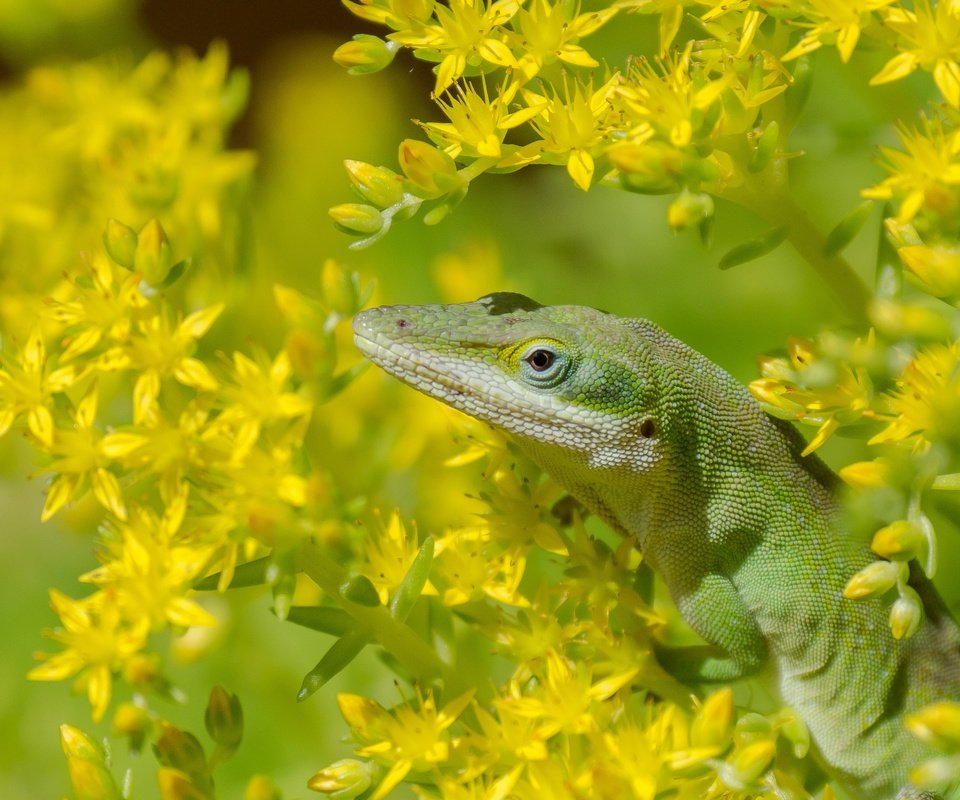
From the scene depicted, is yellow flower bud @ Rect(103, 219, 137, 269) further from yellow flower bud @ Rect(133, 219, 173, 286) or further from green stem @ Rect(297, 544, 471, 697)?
green stem @ Rect(297, 544, 471, 697)

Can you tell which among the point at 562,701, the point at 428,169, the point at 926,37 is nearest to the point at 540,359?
the point at 428,169

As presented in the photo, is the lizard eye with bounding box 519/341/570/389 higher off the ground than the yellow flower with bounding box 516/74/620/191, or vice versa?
the yellow flower with bounding box 516/74/620/191

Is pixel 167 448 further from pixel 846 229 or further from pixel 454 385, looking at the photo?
pixel 846 229

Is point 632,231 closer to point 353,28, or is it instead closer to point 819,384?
point 819,384

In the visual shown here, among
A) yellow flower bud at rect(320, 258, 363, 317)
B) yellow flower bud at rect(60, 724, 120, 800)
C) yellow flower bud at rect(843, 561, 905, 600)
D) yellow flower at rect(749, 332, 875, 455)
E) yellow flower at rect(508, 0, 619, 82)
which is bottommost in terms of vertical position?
yellow flower bud at rect(60, 724, 120, 800)

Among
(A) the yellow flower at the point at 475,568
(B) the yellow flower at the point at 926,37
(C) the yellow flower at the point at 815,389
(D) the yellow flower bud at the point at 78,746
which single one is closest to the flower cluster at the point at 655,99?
(B) the yellow flower at the point at 926,37

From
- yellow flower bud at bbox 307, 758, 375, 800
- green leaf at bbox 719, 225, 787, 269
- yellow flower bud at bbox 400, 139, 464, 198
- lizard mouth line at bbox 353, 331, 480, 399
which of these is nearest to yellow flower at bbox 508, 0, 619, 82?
yellow flower bud at bbox 400, 139, 464, 198

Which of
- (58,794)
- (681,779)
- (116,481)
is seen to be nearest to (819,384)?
(681,779)
